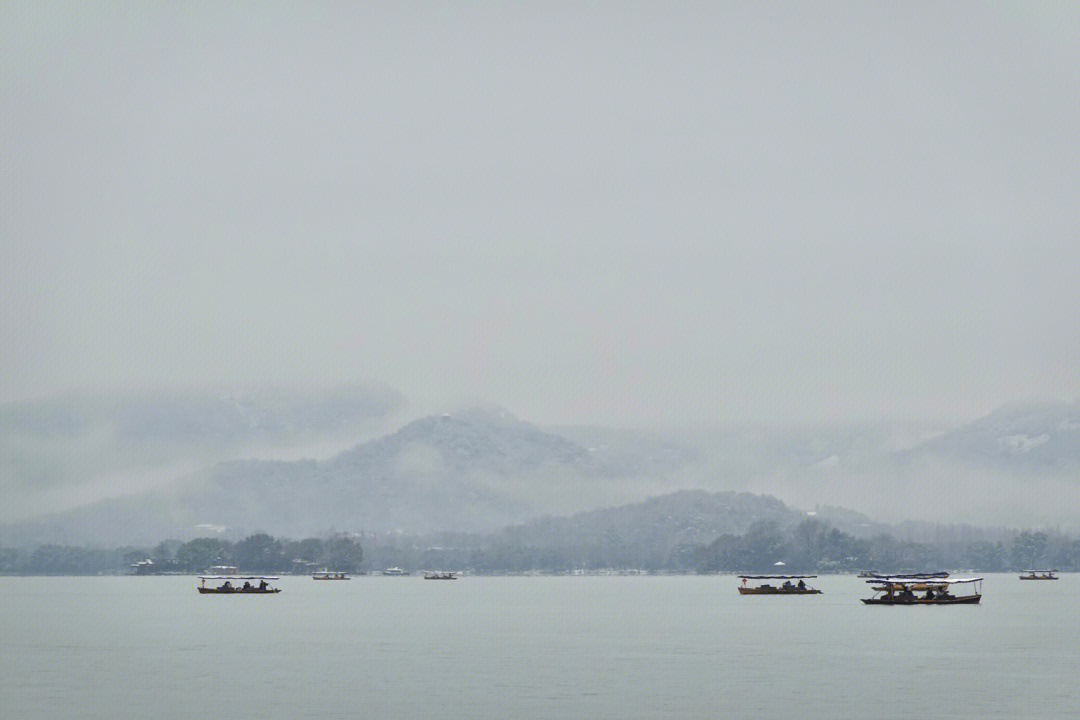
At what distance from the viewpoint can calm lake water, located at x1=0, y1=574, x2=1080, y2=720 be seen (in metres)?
67.1

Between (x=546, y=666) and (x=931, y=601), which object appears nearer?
(x=546, y=666)

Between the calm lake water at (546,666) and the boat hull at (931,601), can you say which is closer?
the calm lake water at (546,666)

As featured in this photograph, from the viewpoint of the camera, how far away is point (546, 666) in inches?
3425

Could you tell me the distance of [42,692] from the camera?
247 feet

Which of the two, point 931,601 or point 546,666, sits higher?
point 931,601

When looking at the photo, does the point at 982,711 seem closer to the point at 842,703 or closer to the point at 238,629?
the point at 842,703

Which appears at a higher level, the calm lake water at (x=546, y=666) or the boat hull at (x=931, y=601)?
the boat hull at (x=931, y=601)

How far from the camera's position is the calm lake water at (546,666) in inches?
2643

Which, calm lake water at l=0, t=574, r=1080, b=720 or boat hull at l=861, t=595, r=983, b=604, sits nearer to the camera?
calm lake water at l=0, t=574, r=1080, b=720

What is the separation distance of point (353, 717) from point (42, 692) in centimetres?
2319

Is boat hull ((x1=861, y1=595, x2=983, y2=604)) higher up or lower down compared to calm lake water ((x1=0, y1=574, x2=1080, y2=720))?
higher up

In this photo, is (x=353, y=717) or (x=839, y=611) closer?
(x=353, y=717)

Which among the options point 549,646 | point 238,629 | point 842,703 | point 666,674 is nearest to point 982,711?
point 842,703

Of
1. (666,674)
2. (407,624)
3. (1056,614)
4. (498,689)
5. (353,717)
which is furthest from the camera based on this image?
(1056,614)
